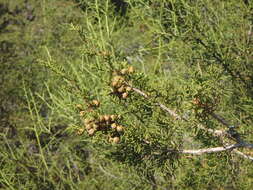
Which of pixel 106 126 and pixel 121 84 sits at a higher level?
pixel 121 84

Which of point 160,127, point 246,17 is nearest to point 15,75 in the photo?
point 246,17

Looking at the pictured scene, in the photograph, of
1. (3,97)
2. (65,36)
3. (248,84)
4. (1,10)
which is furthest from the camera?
(1,10)

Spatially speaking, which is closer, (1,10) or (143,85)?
(143,85)

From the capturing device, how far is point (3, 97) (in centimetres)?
708

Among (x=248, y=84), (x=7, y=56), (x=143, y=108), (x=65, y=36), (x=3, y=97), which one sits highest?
(x=143, y=108)

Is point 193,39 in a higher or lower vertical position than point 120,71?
lower

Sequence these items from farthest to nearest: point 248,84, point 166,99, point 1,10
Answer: point 1,10 < point 248,84 < point 166,99

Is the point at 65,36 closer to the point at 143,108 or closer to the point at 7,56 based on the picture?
the point at 7,56

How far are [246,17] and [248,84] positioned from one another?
828 mm

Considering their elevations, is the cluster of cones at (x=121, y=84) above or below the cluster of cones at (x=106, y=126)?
above

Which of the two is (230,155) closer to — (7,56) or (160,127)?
(160,127)

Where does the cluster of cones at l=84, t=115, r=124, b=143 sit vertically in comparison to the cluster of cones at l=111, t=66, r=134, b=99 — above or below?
below

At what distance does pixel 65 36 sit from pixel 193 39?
6385mm

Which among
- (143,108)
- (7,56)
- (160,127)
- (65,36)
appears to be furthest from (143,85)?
(7,56)
